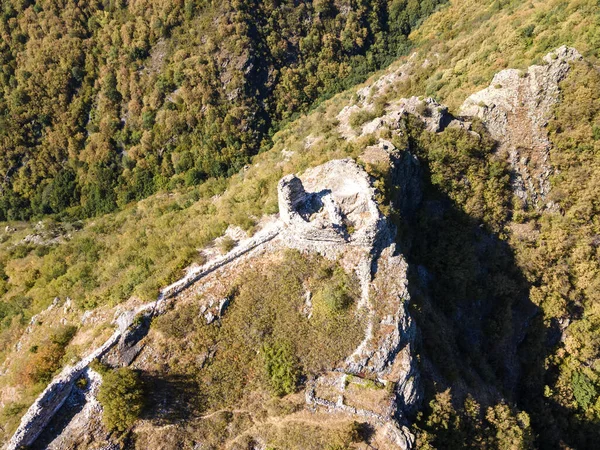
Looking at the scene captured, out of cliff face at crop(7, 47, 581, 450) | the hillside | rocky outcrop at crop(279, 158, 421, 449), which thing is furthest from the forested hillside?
rocky outcrop at crop(279, 158, 421, 449)

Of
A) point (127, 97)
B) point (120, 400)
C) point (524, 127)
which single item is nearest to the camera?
point (120, 400)

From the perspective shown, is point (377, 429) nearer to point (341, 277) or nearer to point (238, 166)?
point (341, 277)

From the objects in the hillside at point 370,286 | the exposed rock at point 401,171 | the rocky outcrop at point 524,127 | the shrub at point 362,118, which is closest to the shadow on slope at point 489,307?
the hillside at point 370,286

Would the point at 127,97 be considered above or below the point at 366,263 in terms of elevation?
above

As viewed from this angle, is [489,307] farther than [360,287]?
Yes

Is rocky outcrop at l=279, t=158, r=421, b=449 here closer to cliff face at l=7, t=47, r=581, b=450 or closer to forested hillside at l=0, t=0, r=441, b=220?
cliff face at l=7, t=47, r=581, b=450

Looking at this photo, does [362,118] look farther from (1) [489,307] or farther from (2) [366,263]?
(1) [489,307]

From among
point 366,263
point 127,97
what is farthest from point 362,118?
point 127,97
